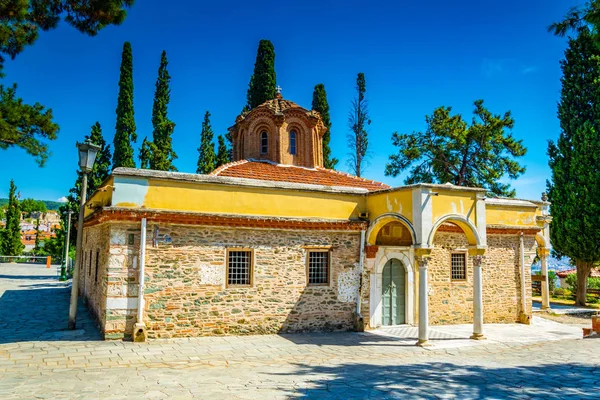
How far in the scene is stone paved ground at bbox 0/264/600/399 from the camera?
26.5ft

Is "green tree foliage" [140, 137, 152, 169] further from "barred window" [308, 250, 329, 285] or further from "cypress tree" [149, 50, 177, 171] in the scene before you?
"barred window" [308, 250, 329, 285]

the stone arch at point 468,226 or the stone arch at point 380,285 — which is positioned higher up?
the stone arch at point 468,226

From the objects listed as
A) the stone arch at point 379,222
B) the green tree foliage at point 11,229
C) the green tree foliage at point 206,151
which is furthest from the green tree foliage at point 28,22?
the green tree foliage at point 11,229

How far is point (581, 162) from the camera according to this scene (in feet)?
84.6

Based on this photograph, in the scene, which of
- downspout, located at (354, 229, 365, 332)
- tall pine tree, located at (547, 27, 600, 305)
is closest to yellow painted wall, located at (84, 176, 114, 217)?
downspout, located at (354, 229, 365, 332)

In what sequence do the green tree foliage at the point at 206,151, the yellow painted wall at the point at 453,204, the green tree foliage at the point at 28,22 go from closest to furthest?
the green tree foliage at the point at 28,22 < the yellow painted wall at the point at 453,204 < the green tree foliage at the point at 206,151

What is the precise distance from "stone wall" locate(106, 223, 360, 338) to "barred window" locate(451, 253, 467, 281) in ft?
14.7

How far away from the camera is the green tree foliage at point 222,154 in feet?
120

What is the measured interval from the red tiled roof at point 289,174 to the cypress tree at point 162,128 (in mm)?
15961

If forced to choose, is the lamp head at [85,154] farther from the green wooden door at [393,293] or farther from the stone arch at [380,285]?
the green wooden door at [393,293]

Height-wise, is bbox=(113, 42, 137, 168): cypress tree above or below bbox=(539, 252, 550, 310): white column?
above

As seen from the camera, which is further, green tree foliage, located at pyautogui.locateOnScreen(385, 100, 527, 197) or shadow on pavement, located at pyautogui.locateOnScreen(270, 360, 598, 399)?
green tree foliage, located at pyautogui.locateOnScreen(385, 100, 527, 197)

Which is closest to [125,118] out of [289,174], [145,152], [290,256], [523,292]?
[145,152]

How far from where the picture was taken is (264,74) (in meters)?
28.8
